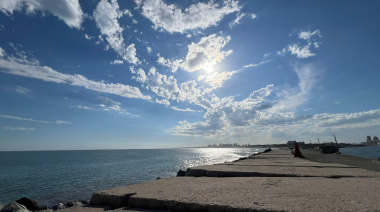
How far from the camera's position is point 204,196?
3.27 meters

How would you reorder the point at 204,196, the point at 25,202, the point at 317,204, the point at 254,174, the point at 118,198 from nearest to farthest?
the point at 317,204 → the point at 204,196 → the point at 118,198 → the point at 254,174 → the point at 25,202

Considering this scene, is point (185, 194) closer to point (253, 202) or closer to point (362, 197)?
point (253, 202)

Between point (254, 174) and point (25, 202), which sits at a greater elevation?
point (254, 174)

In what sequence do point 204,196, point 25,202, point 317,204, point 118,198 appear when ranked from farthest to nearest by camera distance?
point 25,202 < point 118,198 < point 204,196 < point 317,204

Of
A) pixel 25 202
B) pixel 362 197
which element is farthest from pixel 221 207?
pixel 25 202

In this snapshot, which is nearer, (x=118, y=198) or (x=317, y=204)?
(x=317, y=204)

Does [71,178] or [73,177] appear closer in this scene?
[71,178]

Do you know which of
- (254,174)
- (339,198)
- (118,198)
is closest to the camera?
(339,198)

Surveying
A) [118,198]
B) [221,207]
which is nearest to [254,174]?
[221,207]

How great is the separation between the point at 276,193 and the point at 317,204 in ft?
2.42

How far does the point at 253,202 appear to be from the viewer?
9.15 feet

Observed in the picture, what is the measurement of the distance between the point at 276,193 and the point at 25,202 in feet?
33.2

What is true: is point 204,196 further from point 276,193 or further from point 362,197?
point 362,197

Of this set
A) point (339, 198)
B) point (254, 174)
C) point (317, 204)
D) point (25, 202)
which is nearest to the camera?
point (317, 204)
